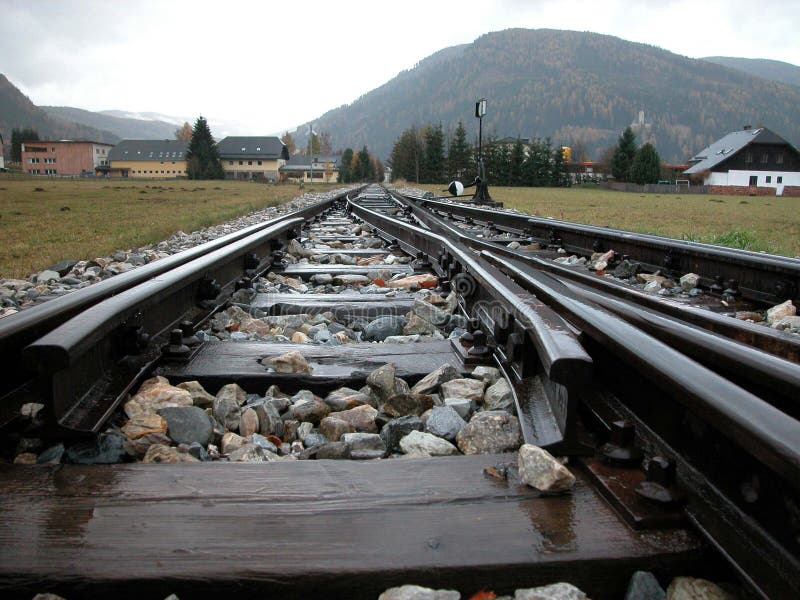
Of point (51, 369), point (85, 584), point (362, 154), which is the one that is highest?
point (362, 154)

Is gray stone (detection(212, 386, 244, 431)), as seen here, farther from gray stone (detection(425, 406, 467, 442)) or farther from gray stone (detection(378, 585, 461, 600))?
gray stone (detection(378, 585, 461, 600))

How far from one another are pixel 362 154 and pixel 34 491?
11152cm

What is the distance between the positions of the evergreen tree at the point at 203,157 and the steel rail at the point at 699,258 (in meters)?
76.6

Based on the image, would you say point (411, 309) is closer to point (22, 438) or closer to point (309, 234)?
point (22, 438)

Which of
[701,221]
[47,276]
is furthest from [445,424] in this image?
[701,221]

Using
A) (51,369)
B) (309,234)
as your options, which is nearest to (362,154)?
(309,234)

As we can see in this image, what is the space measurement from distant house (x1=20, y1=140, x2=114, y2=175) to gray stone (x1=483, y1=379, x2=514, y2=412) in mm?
143410

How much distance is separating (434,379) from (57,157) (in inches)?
5961

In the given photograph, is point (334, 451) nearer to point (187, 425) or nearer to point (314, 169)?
point (187, 425)

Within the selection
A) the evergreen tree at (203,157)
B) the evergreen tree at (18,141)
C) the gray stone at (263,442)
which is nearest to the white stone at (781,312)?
the gray stone at (263,442)

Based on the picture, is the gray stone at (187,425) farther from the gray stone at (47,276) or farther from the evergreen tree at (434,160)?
the evergreen tree at (434,160)

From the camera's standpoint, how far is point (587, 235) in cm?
618

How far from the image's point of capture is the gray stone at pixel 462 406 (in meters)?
1.94

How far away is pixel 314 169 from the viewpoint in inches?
4995
